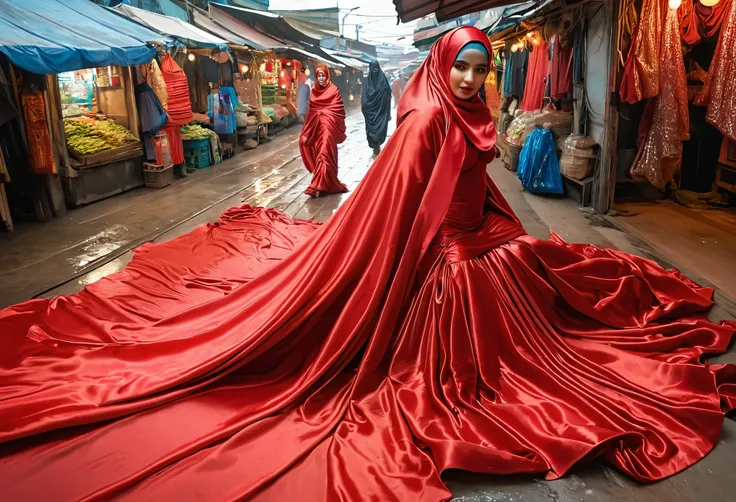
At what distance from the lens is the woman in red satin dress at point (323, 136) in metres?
8.07

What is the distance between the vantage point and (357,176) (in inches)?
388

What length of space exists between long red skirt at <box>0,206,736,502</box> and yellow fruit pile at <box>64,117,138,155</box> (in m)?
4.86

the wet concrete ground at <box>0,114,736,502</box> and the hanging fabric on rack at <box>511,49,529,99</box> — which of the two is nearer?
the wet concrete ground at <box>0,114,736,502</box>

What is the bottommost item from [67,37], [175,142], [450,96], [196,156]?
[196,156]

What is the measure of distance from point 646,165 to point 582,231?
1494 millimetres

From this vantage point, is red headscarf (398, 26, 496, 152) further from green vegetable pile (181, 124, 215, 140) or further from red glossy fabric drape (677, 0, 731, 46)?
green vegetable pile (181, 124, 215, 140)

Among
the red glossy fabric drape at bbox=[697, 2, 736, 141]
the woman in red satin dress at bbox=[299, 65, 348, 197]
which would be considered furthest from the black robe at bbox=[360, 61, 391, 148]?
the red glossy fabric drape at bbox=[697, 2, 736, 141]

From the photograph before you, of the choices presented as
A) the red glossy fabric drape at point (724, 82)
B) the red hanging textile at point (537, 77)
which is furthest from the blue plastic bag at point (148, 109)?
the red glossy fabric drape at point (724, 82)

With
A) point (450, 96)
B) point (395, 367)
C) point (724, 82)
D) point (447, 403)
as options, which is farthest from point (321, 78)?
point (447, 403)

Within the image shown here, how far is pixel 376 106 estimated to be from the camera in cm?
1338

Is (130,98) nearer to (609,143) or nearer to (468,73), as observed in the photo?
(609,143)

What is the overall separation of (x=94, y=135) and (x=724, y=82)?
328 inches

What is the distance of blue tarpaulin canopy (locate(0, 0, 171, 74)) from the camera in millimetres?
5543

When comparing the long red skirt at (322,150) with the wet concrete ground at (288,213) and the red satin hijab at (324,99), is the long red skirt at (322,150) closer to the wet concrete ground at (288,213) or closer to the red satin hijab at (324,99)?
the red satin hijab at (324,99)
